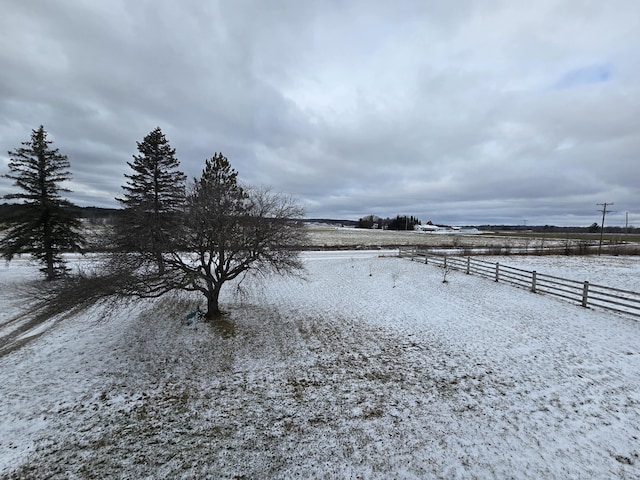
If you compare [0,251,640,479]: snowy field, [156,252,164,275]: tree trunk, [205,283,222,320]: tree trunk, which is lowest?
[0,251,640,479]: snowy field

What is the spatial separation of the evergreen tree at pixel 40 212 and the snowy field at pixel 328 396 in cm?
766

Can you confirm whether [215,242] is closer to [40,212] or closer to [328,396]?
[328,396]

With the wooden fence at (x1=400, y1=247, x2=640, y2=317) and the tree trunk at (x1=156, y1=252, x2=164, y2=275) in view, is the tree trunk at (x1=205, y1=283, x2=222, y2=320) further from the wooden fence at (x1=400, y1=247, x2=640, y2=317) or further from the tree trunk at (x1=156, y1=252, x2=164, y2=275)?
the wooden fence at (x1=400, y1=247, x2=640, y2=317)

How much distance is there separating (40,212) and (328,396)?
2146cm

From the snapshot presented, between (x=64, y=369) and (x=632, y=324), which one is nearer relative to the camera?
(x=64, y=369)

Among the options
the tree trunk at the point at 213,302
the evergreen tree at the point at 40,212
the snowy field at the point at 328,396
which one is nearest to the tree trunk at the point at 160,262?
the tree trunk at the point at 213,302

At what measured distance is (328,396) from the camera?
6223 mm

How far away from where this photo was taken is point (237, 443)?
4805 millimetres

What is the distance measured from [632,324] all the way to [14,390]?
19128mm

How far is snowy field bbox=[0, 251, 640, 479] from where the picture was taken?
14.4ft

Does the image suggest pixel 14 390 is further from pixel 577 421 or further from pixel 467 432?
pixel 577 421

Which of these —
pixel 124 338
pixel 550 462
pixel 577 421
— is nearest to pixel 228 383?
pixel 124 338

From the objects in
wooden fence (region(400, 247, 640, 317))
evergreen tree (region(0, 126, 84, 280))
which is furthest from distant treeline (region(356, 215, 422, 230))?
evergreen tree (region(0, 126, 84, 280))

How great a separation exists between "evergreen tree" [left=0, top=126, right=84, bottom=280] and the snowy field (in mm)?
7657
